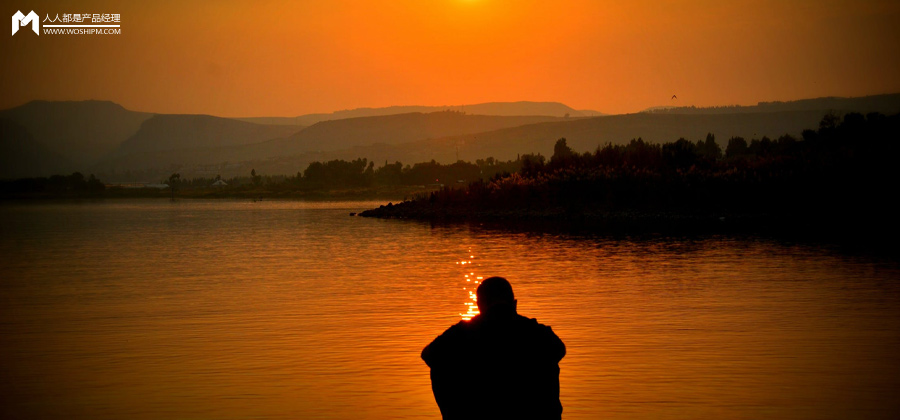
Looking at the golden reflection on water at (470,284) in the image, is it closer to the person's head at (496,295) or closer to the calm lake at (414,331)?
the calm lake at (414,331)

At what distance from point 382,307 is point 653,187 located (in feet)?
148

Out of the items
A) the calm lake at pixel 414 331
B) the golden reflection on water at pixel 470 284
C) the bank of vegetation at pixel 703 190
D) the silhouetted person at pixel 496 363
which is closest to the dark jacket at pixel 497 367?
the silhouetted person at pixel 496 363

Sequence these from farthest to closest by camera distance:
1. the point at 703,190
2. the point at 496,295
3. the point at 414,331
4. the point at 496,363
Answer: the point at 703,190 → the point at 414,331 → the point at 496,363 → the point at 496,295

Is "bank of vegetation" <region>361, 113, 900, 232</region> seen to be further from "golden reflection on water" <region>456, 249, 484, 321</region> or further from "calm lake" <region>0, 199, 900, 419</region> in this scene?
"golden reflection on water" <region>456, 249, 484, 321</region>

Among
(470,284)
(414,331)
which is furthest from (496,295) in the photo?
(470,284)

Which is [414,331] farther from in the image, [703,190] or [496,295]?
[703,190]

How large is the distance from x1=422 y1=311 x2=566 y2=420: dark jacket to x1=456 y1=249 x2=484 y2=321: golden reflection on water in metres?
8.32

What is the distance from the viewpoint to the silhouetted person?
6297 mm

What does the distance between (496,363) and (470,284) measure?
19.3 meters

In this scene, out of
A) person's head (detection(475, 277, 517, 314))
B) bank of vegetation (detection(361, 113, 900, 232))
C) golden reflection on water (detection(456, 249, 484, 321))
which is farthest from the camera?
bank of vegetation (detection(361, 113, 900, 232))

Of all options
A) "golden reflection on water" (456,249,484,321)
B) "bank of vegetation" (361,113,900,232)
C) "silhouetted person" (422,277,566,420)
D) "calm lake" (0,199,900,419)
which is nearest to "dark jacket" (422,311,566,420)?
"silhouetted person" (422,277,566,420)

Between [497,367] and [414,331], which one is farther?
[414,331]

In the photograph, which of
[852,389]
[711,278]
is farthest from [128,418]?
[711,278]

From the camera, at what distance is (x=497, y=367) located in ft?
21.0
